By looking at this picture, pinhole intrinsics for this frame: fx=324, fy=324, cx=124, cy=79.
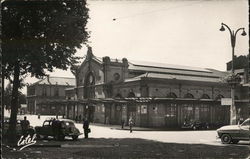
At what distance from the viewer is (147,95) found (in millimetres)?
42938

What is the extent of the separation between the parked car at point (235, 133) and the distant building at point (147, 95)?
A: 43.9ft

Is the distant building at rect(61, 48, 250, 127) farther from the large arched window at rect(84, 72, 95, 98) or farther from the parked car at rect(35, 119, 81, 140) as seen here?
the parked car at rect(35, 119, 81, 140)

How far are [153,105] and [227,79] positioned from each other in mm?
17238

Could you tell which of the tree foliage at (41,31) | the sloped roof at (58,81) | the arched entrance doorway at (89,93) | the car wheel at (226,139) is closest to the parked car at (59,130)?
the tree foliage at (41,31)

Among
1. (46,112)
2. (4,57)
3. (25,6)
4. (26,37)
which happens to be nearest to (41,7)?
(25,6)

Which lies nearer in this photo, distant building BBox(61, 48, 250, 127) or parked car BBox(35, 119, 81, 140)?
parked car BBox(35, 119, 81, 140)

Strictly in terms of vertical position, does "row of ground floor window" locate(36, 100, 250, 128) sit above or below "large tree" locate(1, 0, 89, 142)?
below

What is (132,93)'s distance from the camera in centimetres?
4562

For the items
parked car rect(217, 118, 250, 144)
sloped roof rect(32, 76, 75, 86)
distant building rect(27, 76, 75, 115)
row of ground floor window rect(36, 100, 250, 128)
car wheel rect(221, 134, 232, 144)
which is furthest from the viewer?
sloped roof rect(32, 76, 75, 86)

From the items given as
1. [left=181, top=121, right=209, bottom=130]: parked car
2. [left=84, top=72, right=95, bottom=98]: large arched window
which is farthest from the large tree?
[left=84, top=72, right=95, bottom=98]: large arched window

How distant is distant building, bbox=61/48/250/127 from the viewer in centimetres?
4022

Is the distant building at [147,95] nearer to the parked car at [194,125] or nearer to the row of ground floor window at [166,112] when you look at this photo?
the row of ground floor window at [166,112]

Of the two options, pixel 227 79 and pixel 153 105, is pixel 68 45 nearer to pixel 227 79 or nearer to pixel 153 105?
pixel 227 79

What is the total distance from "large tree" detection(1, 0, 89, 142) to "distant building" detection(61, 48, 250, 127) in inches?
694
